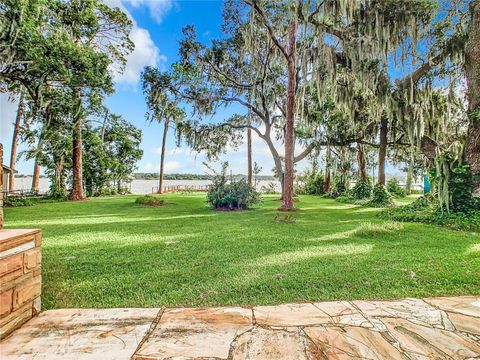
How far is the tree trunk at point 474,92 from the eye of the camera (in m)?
6.48

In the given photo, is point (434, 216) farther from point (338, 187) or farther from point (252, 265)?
point (338, 187)

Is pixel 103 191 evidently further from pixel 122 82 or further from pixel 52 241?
pixel 52 241

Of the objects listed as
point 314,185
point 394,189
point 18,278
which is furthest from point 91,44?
point 394,189

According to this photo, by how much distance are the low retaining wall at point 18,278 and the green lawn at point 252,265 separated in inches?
12.1

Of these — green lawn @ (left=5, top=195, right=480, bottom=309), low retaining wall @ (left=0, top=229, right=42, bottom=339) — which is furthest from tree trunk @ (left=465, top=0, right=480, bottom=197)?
low retaining wall @ (left=0, top=229, right=42, bottom=339)

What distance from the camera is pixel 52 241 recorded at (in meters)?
4.61

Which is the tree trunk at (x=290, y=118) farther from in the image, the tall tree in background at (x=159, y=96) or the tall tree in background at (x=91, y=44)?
the tall tree in background at (x=91, y=44)

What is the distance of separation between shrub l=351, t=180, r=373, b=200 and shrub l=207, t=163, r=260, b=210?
6.19 metres

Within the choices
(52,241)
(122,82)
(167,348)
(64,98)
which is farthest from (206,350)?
(122,82)

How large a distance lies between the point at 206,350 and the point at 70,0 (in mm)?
13473

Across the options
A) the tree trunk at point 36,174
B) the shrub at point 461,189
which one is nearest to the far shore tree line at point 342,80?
the shrub at point 461,189

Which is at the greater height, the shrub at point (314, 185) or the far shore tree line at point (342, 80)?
the far shore tree line at point (342, 80)

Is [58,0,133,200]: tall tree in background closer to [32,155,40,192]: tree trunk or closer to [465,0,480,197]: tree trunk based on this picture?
[32,155,40,192]: tree trunk

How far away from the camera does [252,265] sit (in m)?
3.27
